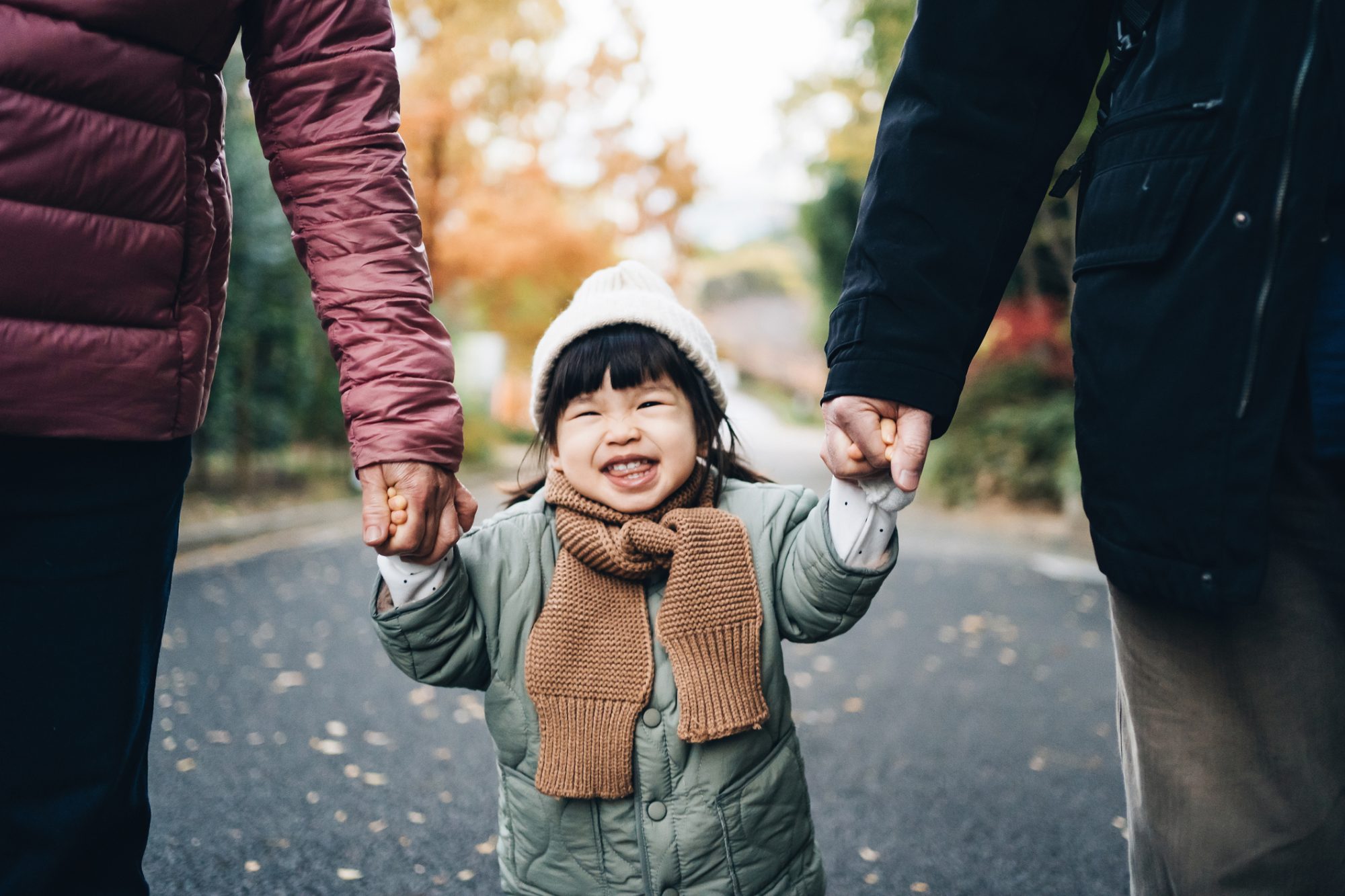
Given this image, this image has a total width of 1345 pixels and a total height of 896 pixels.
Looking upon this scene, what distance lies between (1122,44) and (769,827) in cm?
131

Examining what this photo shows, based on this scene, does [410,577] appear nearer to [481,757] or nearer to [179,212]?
[179,212]

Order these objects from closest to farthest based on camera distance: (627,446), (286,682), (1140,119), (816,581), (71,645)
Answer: (1140,119) → (71,645) → (816,581) → (627,446) → (286,682)

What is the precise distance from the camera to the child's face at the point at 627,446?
1963mm

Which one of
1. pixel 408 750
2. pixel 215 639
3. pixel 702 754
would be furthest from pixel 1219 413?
pixel 215 639

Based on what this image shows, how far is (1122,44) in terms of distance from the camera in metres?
1.39

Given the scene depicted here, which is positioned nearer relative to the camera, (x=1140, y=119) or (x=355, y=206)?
(x=1140, y=119)

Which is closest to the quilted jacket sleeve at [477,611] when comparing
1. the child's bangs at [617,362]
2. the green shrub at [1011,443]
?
the child's bangs at [617,362]

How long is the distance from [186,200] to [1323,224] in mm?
1476

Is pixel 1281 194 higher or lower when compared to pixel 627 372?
higher

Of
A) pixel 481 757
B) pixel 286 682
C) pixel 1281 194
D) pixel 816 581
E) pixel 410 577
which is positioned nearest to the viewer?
pixel 1281 194

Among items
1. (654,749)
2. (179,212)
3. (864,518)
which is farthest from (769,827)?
(179,212)

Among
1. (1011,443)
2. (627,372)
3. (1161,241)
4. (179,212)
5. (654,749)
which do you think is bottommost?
(1011,443)

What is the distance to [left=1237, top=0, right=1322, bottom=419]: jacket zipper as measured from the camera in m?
1.23

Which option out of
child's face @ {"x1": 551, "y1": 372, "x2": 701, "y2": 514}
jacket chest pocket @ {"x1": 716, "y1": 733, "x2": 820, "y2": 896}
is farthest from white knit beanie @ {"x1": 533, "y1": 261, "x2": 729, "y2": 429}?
jacket chest pocket @ {"x1": 716, "y1": 733, "x2": 820, "y2": 896}
